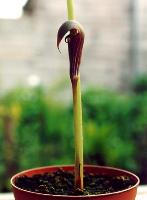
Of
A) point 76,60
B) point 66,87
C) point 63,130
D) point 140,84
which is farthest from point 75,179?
point 140,84

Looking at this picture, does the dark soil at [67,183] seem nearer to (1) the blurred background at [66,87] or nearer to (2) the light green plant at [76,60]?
(2) the light green plant at [76,60]

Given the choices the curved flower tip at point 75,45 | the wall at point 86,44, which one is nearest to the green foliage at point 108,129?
the wall at point 86,44

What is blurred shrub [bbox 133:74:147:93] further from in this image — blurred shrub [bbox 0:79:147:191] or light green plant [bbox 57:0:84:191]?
light green plant [bbox 57:0:84:191]

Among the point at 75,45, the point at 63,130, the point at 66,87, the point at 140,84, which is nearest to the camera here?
the point at 75,45

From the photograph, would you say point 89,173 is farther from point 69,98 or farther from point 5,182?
point 69,98

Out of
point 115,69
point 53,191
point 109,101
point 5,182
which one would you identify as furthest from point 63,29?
point 115,69

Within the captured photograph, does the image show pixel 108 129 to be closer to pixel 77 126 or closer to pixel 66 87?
pixel 66 87

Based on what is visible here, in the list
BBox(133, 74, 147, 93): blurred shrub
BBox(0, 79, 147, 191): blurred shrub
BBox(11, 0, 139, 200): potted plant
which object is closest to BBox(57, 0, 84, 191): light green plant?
BBox(11, 0, 139, 200): potted plant
